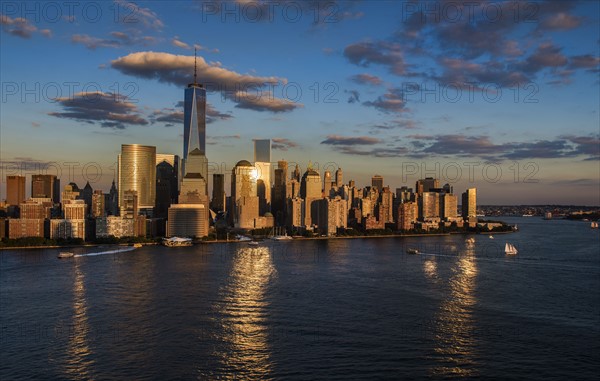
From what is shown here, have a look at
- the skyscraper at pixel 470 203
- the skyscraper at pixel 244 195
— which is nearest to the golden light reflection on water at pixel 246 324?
the skyscraper at pixel 244 195

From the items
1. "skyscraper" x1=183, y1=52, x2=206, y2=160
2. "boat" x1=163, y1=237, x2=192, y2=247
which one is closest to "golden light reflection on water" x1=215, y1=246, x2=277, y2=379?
"boat" x1=163, y1=237, x2=192, y2=247

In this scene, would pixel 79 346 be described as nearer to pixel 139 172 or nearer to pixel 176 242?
pixel 176 242

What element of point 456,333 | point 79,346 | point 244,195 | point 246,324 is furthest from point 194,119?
point 456,333

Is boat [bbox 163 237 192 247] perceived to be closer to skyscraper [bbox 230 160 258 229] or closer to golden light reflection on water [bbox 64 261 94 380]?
skyscraper [bbox 230 160 258 229]

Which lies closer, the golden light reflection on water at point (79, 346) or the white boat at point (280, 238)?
the golden light reflection on water at point (79, 346)

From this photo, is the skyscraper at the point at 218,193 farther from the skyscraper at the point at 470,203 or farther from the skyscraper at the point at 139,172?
the skyscraper at the point at 470,203

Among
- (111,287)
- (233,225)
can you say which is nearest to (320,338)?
(111,287)

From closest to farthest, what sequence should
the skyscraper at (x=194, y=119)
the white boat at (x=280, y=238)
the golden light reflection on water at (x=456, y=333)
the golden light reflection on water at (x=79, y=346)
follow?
the golden light reflection on water at (x=79, y=346)
the golden light reflection on water at (x=456, y=333)
the white boat at (x=280, y=238)
the skyscraper at (x=194, y=119)

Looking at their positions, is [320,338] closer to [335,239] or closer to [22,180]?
[335,239]
